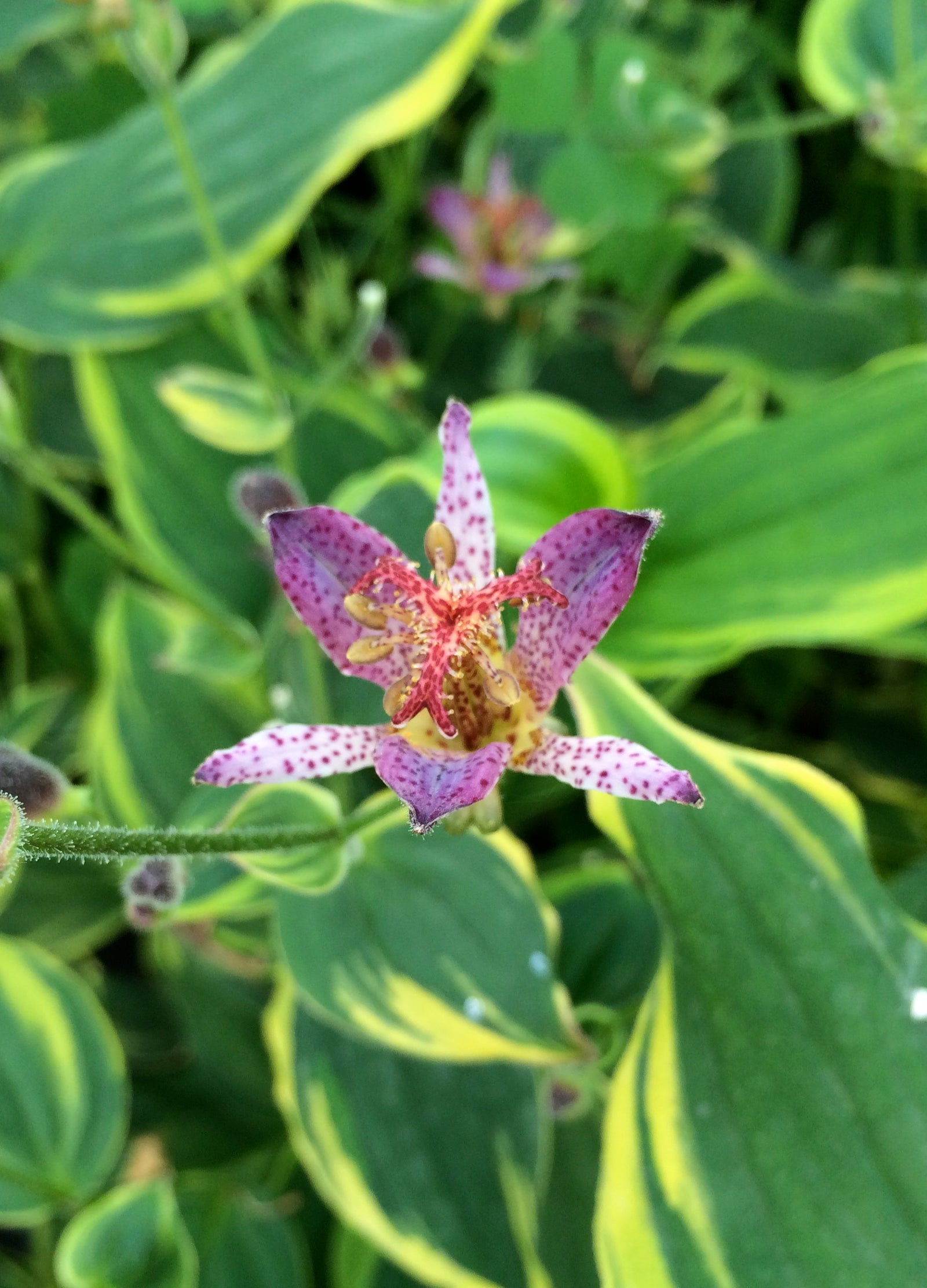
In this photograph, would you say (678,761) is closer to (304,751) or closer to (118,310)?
(304,751)

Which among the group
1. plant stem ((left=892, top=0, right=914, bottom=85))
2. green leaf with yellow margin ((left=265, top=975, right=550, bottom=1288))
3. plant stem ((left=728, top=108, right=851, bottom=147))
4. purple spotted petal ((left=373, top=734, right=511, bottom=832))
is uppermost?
plant stem ((left=892, top=0, right=914, bottom=85))

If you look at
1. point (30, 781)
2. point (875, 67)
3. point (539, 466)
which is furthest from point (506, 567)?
point (875, 67)

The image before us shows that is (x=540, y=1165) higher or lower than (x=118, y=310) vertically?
lower

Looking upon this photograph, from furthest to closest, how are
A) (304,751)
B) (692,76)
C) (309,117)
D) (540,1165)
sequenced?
(692,76) < (309,117) < (540,1165) < (304,751)

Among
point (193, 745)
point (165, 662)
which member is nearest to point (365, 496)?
point (165, 662)

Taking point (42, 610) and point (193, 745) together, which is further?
point (42, 610)

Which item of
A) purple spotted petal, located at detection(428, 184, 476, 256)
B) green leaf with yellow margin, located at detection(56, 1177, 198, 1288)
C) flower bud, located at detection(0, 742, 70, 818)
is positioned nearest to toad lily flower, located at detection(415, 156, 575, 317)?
purple spotted petal, located at detection(428, 184, 476, 256)

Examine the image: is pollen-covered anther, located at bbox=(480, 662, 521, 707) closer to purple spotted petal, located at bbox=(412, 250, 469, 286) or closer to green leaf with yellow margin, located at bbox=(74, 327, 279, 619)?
green leaf with yellow margin, located at bbox=(74, 327, 279, 619)

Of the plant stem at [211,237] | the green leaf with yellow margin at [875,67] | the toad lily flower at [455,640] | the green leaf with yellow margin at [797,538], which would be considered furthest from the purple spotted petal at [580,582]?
the green leaf with yellow margin at [875,67]

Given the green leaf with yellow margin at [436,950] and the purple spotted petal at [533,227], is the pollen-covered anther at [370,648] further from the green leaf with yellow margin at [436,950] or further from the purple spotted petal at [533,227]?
the purple spotted petal at [533,227]
